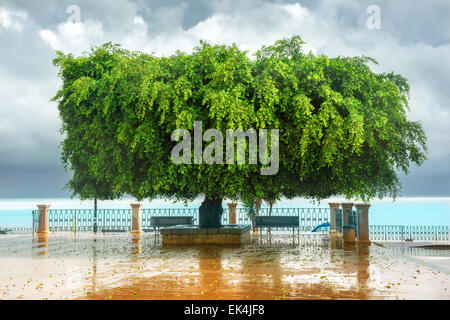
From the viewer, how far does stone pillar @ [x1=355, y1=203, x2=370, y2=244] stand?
1588 cm

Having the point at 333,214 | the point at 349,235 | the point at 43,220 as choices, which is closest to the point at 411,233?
the point at 333,214

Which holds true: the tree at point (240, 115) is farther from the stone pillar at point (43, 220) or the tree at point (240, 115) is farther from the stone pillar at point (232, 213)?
the stone pillar at point (43, 220)

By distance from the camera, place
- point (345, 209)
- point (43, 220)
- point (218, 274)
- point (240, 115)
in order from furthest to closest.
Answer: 1. point (43, 220)
2. point (345, 209)
3. point (240, 115)
4. point (218, 274)

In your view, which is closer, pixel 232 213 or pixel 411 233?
pixel 232 213

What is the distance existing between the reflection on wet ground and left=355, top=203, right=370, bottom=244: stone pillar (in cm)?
205

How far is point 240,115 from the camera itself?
13078 millimetres

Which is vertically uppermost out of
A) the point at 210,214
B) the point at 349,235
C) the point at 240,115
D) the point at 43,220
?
Result: the point at 240,115

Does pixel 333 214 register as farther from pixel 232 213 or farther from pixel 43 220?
pixel 43 220

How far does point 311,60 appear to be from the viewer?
1480cm

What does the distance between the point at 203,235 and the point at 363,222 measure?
6445 mm

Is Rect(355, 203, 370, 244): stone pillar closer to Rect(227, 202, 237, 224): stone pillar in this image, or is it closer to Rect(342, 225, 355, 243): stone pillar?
Rect(342, 225, 355, 243): stone pillar

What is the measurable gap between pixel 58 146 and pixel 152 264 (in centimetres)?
955

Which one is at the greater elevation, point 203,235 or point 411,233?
point 203,235
